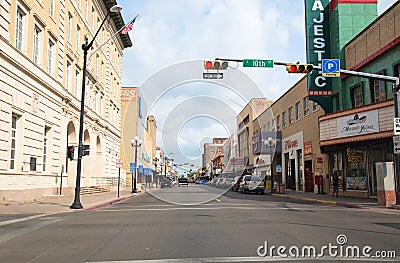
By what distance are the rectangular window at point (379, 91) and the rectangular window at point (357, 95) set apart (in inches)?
65.5

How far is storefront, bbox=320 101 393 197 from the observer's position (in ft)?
80.1

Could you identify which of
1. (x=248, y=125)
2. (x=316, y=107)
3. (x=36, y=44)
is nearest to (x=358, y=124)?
(x=316, y=107)

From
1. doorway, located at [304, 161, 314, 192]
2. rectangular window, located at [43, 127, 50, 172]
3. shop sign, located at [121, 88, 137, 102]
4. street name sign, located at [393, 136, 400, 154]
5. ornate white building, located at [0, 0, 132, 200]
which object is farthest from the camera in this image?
shop sign, located at [121, 88, 137, 102]

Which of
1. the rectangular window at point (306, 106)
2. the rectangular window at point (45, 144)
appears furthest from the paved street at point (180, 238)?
the rectangular window at point (306, 106)

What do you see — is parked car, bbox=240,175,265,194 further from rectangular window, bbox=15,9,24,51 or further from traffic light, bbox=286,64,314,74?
rectangular window, bbox=15,9,24,51

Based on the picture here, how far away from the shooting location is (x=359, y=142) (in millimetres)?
26812

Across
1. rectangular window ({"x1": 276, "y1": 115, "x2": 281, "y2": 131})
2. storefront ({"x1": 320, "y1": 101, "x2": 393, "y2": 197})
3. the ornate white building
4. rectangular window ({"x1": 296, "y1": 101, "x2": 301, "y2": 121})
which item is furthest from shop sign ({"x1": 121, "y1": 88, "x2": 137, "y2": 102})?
storefront ({"x1": 320, "y1": 101, "x2": 393, "y2": 197})

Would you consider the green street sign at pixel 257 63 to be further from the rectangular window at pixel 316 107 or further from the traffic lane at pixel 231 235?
the rectangular window at pixel 316 107

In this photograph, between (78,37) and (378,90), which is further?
(78,37)

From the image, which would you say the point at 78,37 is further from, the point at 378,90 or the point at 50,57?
the point at 378,90

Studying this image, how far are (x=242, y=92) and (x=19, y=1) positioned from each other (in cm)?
1308

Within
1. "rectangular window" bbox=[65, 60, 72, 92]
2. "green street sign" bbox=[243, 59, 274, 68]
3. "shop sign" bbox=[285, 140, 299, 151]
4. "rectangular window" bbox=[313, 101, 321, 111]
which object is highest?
"rectangular window" bbox=[65, 60, 72, 92]

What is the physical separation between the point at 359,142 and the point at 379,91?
3.45 m

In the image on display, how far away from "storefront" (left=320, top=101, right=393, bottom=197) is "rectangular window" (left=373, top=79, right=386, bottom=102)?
52.7 inches
